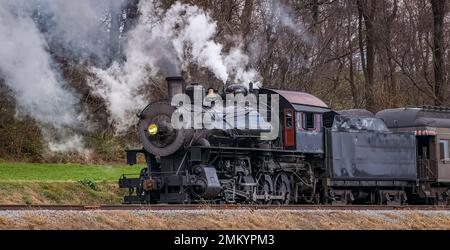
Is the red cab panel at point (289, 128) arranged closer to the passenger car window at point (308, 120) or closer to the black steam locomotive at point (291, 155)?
the black steam locomotive at point (291, 155)

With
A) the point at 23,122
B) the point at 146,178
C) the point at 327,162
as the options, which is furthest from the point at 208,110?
the point at 23,122

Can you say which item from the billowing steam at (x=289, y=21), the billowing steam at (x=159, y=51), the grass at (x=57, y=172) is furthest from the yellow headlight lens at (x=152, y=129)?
the billowing steam at (x=289, y=21)

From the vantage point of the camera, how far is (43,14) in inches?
793

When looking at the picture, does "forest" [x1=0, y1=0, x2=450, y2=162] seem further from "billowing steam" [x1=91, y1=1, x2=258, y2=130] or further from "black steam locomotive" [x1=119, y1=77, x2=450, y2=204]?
"black steam locomotive" [x1=119, y1=77, x2=450, y2=204]

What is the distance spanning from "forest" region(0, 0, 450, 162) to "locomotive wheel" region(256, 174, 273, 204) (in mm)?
3698

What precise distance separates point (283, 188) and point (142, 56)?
21.8 feet

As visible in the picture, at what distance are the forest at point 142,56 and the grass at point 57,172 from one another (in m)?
1.07

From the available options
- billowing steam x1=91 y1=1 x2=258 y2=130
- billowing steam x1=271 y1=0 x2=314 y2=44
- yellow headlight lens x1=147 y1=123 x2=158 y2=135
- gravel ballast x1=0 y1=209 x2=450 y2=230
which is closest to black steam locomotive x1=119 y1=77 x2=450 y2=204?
yellow headlight lens x1=147 y1=123 x2=158 y2=135

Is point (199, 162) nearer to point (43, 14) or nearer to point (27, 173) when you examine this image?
point (43, 14)

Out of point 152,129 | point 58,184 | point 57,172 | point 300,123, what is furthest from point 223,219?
point 57,172

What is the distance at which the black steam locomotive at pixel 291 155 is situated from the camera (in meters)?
19.2

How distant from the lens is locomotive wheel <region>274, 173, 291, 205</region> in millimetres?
21266

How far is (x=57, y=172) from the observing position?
27.3 metres

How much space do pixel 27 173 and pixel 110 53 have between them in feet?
16.7
